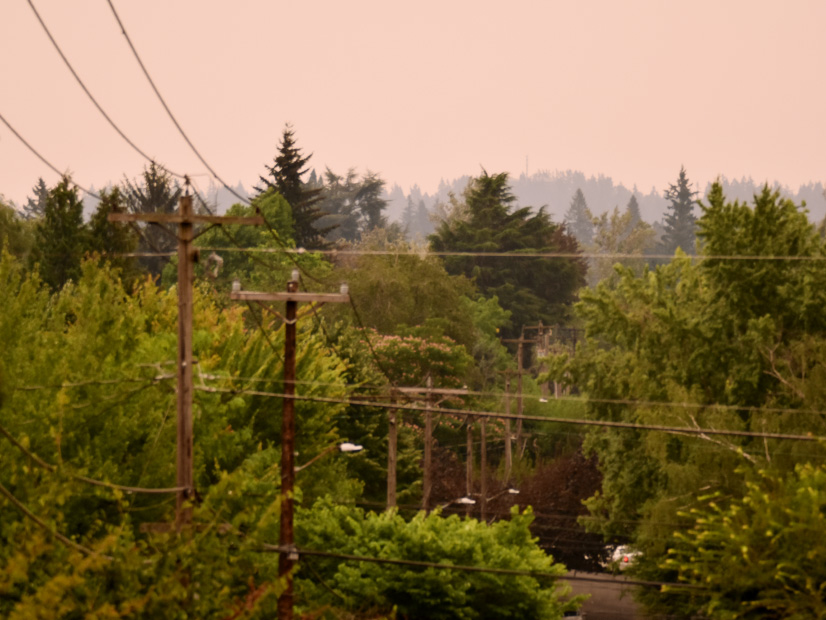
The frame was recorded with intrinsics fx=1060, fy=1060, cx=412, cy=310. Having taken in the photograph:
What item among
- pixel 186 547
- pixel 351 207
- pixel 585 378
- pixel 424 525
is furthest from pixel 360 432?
pixel 351 207

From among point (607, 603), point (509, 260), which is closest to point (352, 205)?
point (509, 260)

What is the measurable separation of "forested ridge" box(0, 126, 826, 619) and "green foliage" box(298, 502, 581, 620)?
0.06 metres

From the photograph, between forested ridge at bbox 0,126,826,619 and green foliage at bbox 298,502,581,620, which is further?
green foliage at bbox 298,502,581,620

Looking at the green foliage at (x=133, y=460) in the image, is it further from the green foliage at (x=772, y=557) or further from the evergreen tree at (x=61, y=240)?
the evergreen tree at (x=61, y=240)

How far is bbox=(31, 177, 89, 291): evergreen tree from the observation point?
41.8 m

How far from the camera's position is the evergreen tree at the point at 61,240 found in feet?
137

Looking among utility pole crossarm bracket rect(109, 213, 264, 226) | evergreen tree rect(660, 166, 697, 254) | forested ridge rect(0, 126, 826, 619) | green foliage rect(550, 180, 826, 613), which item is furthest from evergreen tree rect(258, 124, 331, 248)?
evergreen tree rect(660, 166, 697, 254)

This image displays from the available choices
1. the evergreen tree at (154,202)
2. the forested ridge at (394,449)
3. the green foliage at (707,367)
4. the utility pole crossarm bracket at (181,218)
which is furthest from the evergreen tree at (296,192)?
the utility pole crossarm bracket at (181,218)

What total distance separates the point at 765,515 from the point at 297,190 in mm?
53425

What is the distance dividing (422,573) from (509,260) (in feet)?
183

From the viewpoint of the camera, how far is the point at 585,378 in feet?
106

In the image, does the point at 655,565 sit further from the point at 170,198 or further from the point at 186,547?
the point at 170,198

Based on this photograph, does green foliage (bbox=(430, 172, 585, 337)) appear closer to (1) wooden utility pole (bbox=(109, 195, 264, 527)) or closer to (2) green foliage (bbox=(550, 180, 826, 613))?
(2) green foliage (bbox=(550, 180, 826, 613))

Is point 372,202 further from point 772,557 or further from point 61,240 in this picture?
point 772,557
